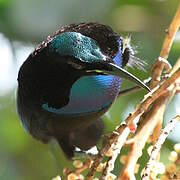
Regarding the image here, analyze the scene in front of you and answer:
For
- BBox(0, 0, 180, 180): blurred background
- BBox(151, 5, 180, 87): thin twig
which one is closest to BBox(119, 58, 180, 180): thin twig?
BBox(151, 5, 180, 87): thin twig

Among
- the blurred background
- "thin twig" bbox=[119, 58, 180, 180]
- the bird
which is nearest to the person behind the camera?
"thin twig" bbox=[119, 58, 180, 180]

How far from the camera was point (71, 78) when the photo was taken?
1.35 meters

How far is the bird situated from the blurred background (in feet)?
1.56

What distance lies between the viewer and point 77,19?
2.18 m

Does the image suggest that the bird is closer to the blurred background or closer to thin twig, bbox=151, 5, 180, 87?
thin twig, bbox=151, 5, 180, 87

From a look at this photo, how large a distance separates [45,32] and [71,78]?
0.77 m

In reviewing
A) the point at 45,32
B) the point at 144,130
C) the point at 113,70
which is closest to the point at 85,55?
the point at 113,70

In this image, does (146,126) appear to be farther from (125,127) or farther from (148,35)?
(148,35)

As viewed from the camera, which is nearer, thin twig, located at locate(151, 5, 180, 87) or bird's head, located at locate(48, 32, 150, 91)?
bird's head, located at locate(48, 32, 150, 91)

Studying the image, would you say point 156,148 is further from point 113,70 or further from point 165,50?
point 165,50

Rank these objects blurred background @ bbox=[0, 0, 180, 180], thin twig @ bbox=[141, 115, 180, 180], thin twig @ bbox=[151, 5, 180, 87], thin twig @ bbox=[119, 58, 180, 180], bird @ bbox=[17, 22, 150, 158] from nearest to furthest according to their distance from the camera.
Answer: thin twig @ bbox=[141, 115, 180, 180], thin twig @ bbox=[119, 58, 180, 180], bird @ bbox=[17, 22, 150, 158], thin twig @ bbox=[151, 5, 180, 87], blurred background @ bbox=[0, 0, 180, 180]

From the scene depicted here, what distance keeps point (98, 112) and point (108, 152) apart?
0.38m

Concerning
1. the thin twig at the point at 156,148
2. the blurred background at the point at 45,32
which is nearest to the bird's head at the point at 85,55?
the thin twig at the point at 156,148

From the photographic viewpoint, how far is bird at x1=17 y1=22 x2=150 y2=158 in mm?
1266
